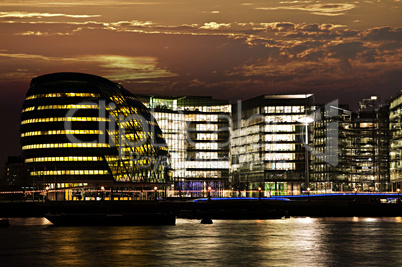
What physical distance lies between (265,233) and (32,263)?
40.0 m

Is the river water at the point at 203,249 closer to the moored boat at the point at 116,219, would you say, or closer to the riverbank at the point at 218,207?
the moored boat at the point at 116,219

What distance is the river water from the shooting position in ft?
184

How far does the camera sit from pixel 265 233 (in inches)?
3548

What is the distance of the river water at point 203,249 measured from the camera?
56.0 metres

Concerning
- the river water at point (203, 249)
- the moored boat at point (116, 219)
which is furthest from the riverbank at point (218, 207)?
the river water at point (203, 249)

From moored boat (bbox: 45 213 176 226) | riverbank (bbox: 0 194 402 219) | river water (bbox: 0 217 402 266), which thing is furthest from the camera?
riverbank (bbox: 0 194 402 219)

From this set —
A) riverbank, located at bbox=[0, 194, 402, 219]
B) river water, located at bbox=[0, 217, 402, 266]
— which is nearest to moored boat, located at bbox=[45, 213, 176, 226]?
river water, located at bbox=[0, 217, 402, 266]

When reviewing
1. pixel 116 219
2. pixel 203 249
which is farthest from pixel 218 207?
pixel 203 249

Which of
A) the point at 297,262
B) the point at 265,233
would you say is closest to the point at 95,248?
the point at 297,262

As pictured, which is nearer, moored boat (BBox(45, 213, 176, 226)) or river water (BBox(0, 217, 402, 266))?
river water (BBox(0, 217, 402, 266))

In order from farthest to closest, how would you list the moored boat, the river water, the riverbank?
the riverbank → the moored boat → the river water

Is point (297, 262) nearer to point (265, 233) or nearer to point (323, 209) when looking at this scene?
point (265, 233)

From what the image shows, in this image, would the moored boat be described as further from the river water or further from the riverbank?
the riverbank

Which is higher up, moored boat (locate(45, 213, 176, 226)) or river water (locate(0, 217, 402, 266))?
moored boat (locate(45, 213, 176, 226))
